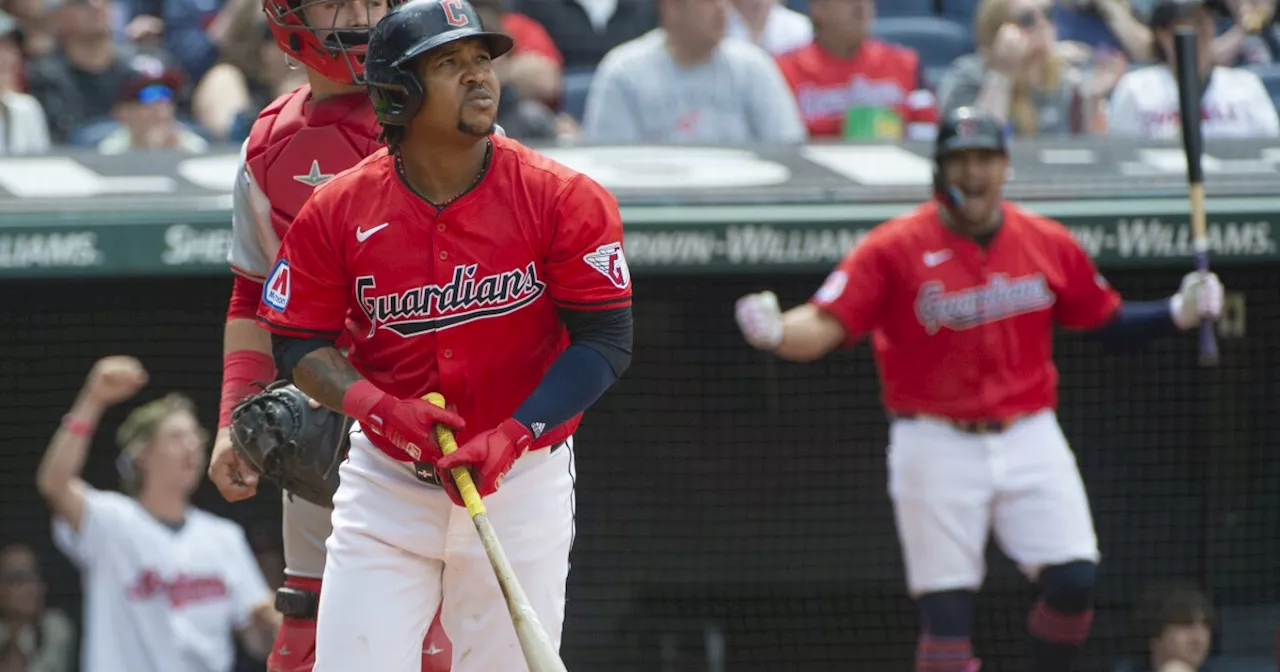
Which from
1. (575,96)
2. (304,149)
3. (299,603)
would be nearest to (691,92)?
(575,96)

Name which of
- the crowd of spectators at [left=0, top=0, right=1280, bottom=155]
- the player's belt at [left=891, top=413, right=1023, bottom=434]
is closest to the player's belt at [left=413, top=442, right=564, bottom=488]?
the player's belt at [left=891, top=413, right=1023, bottom=434]

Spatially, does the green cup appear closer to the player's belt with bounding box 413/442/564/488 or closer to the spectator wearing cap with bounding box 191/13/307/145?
the spectator wearing cap with bounding box 191/13/307/145

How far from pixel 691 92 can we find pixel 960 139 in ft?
4.56

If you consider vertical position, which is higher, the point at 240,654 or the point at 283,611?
the point at 283,611

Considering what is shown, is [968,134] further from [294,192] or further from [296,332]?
[296,332]

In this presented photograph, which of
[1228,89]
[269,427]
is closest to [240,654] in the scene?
[269,427]

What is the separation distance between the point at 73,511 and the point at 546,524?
3091 millimetres

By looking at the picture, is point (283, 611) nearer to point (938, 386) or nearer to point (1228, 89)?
point (938, 386)

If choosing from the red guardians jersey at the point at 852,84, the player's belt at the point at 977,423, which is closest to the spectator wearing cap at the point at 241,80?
the red guardians jersey at the point at 852,84

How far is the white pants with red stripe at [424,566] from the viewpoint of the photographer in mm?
3182

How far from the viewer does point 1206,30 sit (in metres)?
6.71

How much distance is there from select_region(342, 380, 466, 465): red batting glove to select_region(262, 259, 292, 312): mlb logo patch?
220mm

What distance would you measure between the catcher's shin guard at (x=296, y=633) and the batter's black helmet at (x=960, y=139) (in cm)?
259

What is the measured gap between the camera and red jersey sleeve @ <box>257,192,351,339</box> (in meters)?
3.22
